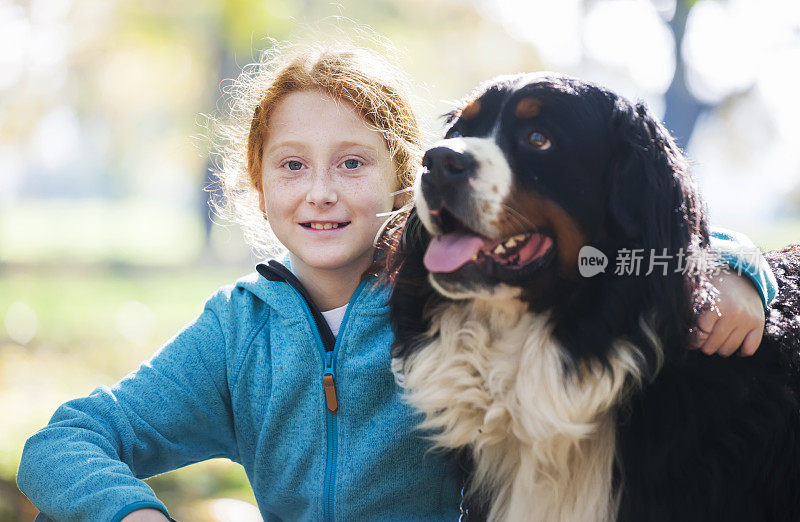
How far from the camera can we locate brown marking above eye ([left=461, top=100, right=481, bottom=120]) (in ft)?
6.52

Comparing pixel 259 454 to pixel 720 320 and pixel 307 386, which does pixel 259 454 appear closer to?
pixel 307 386

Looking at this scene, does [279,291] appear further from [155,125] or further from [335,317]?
[155,125]

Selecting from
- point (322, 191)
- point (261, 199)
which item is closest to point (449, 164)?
point (322, 191)

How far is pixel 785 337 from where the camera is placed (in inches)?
75.0

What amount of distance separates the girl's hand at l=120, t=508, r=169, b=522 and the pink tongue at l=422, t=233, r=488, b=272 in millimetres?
891

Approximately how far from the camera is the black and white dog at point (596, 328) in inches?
69.9

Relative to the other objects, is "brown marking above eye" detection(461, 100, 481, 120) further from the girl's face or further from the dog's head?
the girl's face

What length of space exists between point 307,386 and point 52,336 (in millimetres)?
6298

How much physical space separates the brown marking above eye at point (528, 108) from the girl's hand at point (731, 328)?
637 millimetres

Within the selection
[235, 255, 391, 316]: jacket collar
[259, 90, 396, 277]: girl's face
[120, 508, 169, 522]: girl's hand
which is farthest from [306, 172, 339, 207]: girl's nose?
[120, 508, 169, 522]: girl's hand

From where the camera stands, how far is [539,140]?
6.03 ft

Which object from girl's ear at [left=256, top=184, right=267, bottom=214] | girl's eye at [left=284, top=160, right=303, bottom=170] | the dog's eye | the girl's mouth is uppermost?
the dog's eye

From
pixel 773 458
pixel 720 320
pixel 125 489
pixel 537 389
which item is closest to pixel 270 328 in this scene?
pixel 125 489

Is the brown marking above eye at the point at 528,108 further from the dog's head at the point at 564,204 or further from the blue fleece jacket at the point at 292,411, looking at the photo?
the blue fleece jacket at the point at 292,411
